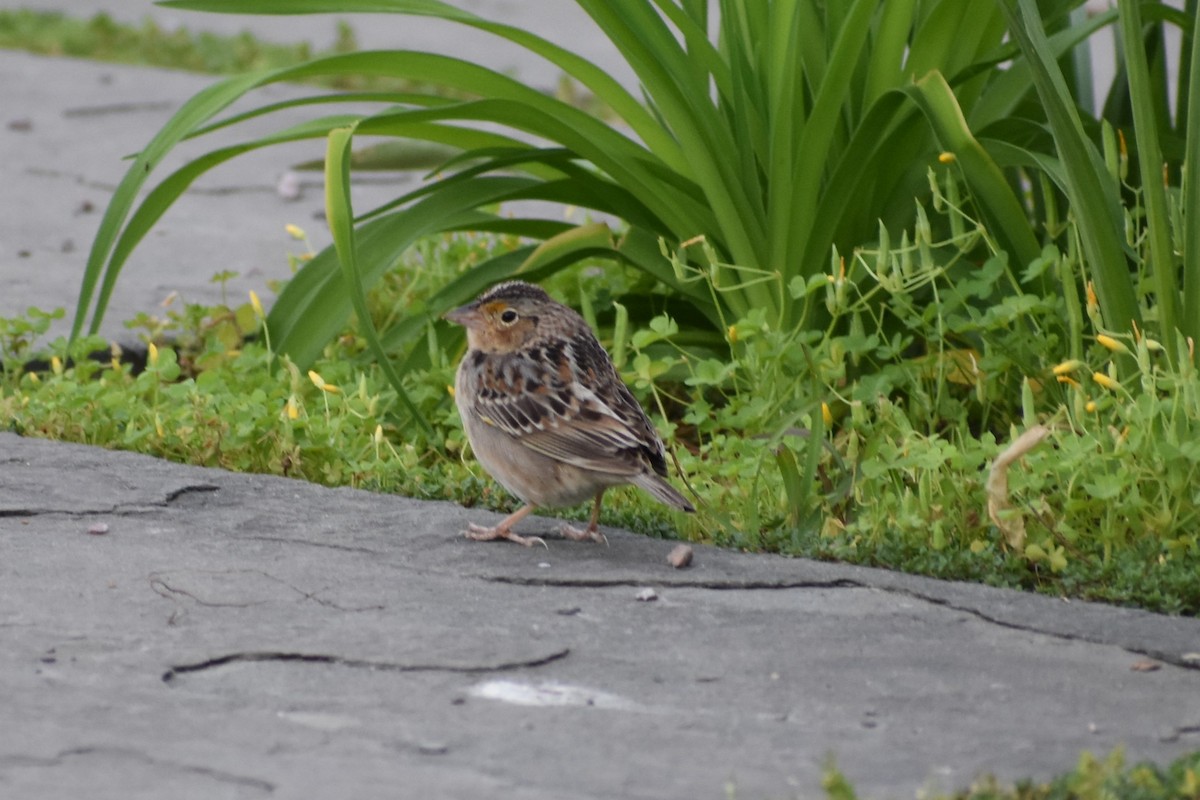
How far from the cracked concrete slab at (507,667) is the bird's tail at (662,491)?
0.17m

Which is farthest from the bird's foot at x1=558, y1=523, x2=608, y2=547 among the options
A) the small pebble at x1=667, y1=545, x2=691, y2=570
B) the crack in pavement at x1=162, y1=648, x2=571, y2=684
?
the crack in pavement at x1=162, y1=648, x2=571, y2=684

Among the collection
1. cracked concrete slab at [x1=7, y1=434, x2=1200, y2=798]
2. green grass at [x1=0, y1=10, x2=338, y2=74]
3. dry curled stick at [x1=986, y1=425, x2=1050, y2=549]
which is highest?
green grass at [x1=0, y1=10, x2=338, y2=74]

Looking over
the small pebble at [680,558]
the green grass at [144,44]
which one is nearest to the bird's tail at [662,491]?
the small pebble at [680,558]

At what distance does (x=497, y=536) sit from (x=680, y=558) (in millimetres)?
455

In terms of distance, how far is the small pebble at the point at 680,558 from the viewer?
3896mm

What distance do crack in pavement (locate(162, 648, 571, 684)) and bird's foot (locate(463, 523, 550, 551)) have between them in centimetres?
80

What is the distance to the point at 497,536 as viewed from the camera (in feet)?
13.5

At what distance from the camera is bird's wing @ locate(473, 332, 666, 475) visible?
3912 millimetres

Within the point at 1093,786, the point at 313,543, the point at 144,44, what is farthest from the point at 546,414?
the point at 144,44

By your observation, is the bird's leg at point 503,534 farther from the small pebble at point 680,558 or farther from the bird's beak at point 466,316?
the bird's beak at point 466,316

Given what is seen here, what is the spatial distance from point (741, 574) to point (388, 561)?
770 mm

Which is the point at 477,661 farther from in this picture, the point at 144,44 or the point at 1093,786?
the point at 144,44

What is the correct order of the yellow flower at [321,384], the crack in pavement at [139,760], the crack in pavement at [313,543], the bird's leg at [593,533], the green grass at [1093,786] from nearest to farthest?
the green grass at [1093,786]
the crack in pavement at [139,760]
the crack in pavement at [313,543]
the bird's leg at [593,533]
the yellow flower at [321,384]

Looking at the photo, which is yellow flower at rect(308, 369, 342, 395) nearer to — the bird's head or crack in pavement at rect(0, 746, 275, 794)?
the bird's head
